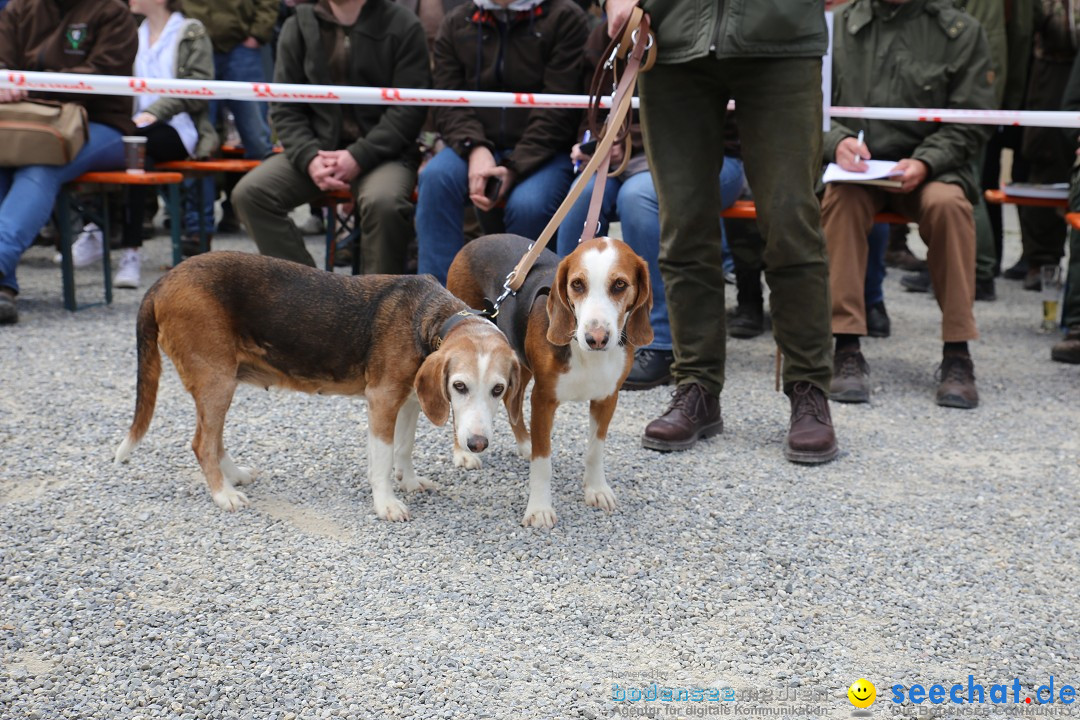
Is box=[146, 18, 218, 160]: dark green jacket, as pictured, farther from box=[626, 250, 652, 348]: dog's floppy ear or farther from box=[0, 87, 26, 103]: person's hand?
box=[626, 250, 652, 348]: dog's floppy ear

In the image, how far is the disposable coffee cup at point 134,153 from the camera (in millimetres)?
6705

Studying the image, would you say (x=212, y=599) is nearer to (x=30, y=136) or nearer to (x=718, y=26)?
(x=718, y=26)

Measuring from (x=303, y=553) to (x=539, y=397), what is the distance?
0.92 m

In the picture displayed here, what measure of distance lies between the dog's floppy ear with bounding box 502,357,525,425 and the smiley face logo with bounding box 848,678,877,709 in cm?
136

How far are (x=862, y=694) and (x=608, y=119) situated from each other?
220 cm

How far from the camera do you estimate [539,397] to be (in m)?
3.53

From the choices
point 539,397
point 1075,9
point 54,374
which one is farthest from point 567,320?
point 1075,9

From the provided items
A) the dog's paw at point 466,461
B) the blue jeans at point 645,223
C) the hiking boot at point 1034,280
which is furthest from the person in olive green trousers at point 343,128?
the hiking boot at point 1034,280

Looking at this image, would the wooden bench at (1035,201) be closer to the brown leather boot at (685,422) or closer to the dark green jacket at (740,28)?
the brown leather boot at (685,422)

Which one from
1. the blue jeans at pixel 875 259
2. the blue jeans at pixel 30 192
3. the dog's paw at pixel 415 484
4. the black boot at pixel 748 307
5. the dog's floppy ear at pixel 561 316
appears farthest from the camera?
the black boot at pixel 748 307

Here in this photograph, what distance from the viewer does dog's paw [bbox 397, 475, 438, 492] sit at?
152 inches

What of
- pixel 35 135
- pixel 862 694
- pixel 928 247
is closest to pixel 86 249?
pixel 35 135

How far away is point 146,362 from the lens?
3590 mm

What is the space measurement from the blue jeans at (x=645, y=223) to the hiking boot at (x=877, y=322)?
4.89ft
